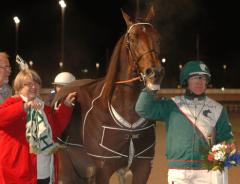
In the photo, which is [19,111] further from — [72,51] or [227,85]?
[72,51]

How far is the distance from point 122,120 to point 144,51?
30.0 inches

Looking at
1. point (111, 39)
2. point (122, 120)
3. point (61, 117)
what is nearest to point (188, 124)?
point (122, 120)

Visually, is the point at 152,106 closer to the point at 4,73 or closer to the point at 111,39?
the point at 4,73

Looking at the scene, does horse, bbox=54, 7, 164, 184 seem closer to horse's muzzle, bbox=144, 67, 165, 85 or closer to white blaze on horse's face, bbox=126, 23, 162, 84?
white blaze on horse's face, bbox=126, 23, 162, 84

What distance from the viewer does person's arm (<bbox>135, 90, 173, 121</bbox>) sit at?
4179mm

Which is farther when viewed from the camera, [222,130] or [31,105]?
[222,130]

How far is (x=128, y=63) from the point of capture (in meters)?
4.71

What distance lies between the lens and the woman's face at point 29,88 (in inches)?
159

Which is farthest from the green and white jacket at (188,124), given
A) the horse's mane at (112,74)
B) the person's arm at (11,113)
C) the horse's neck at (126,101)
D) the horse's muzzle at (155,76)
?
the person's arm at (11,113)

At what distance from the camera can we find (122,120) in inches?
185

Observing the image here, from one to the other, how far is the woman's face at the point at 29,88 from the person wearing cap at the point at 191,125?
0.97 meters

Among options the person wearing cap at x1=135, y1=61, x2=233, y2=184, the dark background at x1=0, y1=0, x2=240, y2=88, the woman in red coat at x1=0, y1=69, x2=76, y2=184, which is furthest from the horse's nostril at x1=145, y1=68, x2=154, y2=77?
the dark background at x1=0, y1=0, x2=240, y2=88

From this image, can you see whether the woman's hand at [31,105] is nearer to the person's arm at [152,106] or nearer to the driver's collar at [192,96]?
the person's arm at [152,106]

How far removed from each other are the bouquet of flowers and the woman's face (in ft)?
5.34
